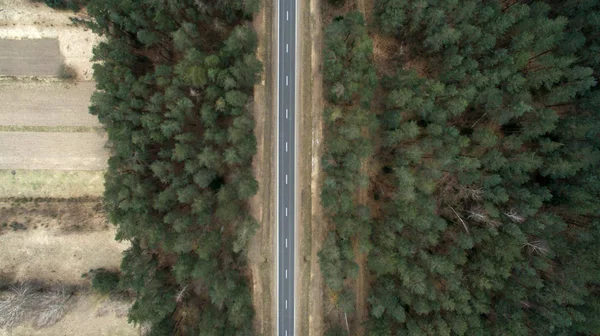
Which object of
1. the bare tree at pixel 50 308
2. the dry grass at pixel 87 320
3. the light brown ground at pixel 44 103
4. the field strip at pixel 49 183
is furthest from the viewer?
the field strip at pixel 49 183

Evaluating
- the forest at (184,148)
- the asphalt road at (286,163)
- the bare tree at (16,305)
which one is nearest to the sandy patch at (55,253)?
the bare tree at (16,305)

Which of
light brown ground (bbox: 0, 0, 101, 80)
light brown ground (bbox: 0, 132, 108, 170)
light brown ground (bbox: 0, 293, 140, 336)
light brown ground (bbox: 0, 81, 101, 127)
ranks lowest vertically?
light brown ground (bbox: 0, 293, 140, 336)

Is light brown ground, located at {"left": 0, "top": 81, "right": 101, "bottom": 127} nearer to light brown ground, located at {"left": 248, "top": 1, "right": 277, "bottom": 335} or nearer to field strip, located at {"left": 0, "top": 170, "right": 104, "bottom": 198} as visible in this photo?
field strip, located at {"left": 0, "top": 170, "right": 104, "bottom": 198}

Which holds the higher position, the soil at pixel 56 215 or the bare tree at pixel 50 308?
the soil at pixel 56 215

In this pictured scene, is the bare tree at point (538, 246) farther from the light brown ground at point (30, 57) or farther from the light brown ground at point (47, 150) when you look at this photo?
the light brown ground at point (30, 57)

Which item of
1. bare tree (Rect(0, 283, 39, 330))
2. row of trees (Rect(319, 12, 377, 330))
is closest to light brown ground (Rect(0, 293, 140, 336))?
bare tree (Rect(0, 283, 39, 330))
